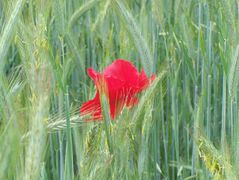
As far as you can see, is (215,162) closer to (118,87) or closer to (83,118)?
(83,118)

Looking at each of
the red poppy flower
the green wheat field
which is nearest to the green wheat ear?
the green wheat field

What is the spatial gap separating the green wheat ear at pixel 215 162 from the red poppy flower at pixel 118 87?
0.17 m

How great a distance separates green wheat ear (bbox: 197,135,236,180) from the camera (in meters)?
0.76

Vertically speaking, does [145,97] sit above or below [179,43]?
below

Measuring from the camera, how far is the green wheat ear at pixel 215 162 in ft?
2.51

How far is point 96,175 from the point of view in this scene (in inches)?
29.6

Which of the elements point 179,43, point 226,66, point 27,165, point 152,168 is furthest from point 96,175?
point 179,43

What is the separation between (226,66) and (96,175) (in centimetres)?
44

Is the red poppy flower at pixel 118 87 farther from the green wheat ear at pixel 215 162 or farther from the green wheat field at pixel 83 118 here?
the green wheat ear at pixel 215 162

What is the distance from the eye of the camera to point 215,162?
78 centimetres

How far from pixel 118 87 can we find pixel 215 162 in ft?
1.00

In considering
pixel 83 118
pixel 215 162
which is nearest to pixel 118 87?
pixel 83 118

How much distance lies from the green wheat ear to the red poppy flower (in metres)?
0.17

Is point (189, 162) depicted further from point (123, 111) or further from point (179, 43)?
point (123, 111)
